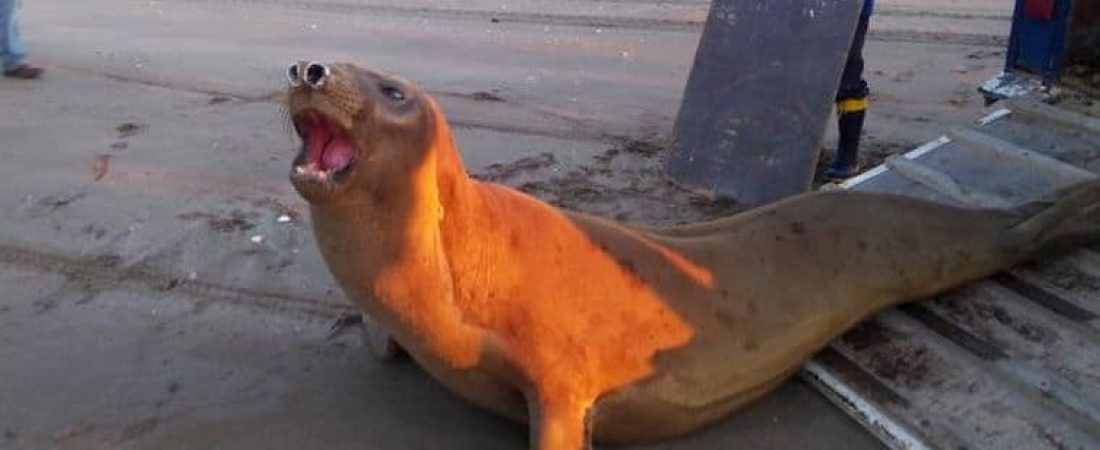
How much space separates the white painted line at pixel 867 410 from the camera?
348 cm

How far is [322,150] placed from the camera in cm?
282

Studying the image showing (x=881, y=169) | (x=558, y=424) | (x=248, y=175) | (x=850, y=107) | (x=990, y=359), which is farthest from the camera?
(x=248, y=175)

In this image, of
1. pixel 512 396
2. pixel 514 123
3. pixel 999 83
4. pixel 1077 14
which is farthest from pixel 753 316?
pixel 514 123

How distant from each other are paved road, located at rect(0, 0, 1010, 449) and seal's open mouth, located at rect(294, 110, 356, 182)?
1.15 metres

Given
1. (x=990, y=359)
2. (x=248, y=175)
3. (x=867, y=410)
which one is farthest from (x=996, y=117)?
(x=248, y=175)

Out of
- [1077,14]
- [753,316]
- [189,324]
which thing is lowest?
[189,324]

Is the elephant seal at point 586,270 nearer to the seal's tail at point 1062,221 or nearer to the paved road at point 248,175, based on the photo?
the seal's tail at point 1062,221

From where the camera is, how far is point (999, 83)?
559cm

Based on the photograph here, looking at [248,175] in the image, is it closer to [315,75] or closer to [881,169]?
[881,169]

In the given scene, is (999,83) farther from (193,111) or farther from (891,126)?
(193,111)

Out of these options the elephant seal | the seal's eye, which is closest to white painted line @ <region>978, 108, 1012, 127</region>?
the elephant seal

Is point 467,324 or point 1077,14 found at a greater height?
point 1077,14

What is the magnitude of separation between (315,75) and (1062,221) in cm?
292

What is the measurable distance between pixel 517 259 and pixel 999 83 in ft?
10.6
